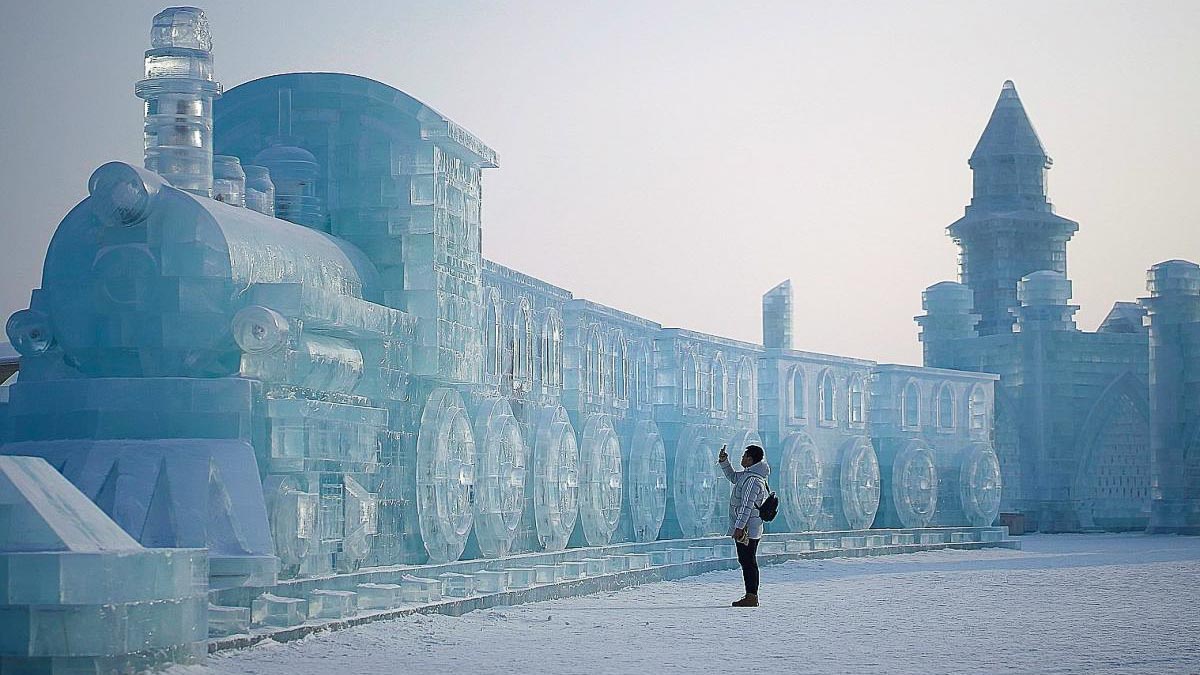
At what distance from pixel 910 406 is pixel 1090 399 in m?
12.7

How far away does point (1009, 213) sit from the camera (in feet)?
158

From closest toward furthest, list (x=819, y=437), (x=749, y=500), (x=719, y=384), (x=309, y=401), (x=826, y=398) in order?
(x=309, y=401) → (x=749, y=500) → (x=719, y=384) → (x=819, y=437) → (x=826, y=398)

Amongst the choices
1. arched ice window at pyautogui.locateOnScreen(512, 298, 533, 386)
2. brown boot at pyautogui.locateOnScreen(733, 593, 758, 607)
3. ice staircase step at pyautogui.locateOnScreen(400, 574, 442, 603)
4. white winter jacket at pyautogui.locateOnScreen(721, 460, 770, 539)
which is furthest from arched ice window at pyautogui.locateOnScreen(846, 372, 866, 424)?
ice staircase step at pyautogui.locateOnScreen(400, 574, 442, 603)

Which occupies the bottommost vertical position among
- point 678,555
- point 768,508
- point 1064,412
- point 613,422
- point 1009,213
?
point 678,555

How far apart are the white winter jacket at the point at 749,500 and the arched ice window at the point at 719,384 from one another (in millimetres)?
9852

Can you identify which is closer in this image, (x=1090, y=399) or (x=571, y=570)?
(x=571, y=570)

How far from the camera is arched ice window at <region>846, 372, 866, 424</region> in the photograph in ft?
96.1

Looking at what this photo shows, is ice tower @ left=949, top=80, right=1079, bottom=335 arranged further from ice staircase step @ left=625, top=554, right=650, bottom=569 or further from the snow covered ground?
ice staircase step @ left=625, top=554, right=650, bottom=569

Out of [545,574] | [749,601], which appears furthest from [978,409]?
[545,574]

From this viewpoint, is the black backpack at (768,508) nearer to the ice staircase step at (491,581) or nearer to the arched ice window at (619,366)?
the ice staircase step at (491,581)

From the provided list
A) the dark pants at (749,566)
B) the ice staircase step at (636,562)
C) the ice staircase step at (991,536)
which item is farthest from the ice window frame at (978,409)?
the dark pants at (749,566)

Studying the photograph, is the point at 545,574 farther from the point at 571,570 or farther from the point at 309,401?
the point at 309,401

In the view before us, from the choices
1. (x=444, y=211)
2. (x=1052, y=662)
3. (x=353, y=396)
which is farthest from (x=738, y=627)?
(x=444, y=211)

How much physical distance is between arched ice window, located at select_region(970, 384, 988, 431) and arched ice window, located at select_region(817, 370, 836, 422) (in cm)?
447
